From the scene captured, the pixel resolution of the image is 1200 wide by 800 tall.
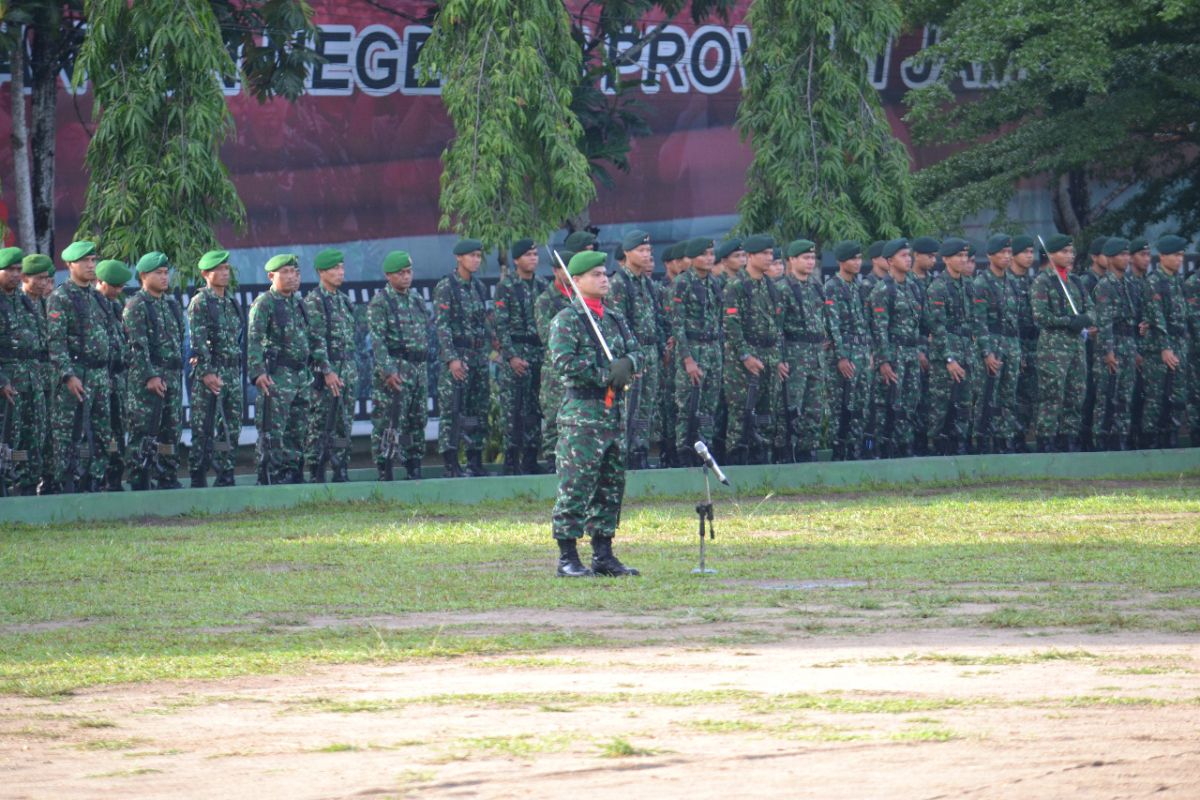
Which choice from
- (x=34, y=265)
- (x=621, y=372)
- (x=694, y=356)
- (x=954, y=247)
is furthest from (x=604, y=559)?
(x=954, y=247)

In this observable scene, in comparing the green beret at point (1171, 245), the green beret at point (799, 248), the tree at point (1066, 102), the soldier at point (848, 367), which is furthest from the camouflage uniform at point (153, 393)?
the green beret at point (1171, 245)

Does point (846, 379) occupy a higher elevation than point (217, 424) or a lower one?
higher

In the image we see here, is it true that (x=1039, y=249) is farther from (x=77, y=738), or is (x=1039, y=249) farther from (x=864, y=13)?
(x=77, y=738)

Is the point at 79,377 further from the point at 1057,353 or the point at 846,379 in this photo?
the point at 1057,353

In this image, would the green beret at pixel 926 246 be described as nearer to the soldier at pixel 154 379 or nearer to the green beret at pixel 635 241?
the green beret at pixel 635 241

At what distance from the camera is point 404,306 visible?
→ 58.4 ft

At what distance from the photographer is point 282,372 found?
677 inches

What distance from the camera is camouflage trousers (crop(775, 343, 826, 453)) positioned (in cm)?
1905

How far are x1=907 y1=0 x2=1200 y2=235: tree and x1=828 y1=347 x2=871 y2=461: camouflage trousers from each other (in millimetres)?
4680

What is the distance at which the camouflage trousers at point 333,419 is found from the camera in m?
17.4

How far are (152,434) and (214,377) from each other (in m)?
0.70

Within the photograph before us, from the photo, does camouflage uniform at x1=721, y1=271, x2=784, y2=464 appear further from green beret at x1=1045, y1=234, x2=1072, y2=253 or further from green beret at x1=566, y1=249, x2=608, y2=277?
green beret at x1=566, y1=249, x2=608, y2=277

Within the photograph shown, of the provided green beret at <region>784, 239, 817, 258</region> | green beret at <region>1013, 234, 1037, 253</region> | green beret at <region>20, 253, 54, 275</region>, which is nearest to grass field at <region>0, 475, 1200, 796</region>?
green beret at <region>20, 253, 54, 275</region>

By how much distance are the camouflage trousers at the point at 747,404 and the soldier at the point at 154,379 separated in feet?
16.5
